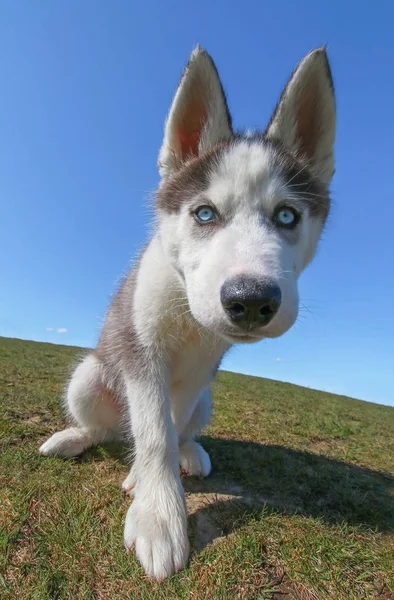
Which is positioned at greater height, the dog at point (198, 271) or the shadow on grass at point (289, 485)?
the dog at point (198, 271)

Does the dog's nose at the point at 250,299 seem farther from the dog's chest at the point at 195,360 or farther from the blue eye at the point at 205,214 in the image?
the dog's chest at the point at 195,360

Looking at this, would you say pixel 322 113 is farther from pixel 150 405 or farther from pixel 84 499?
pixel 84 499

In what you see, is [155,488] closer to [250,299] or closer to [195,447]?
[195,447]

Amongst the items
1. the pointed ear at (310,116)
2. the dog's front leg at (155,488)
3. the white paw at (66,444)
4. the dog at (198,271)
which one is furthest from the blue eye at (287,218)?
the white paw at (66,444)

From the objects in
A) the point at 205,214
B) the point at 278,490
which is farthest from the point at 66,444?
the point at 205,214

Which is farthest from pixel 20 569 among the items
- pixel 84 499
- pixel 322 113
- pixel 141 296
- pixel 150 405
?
pixel 322 113
